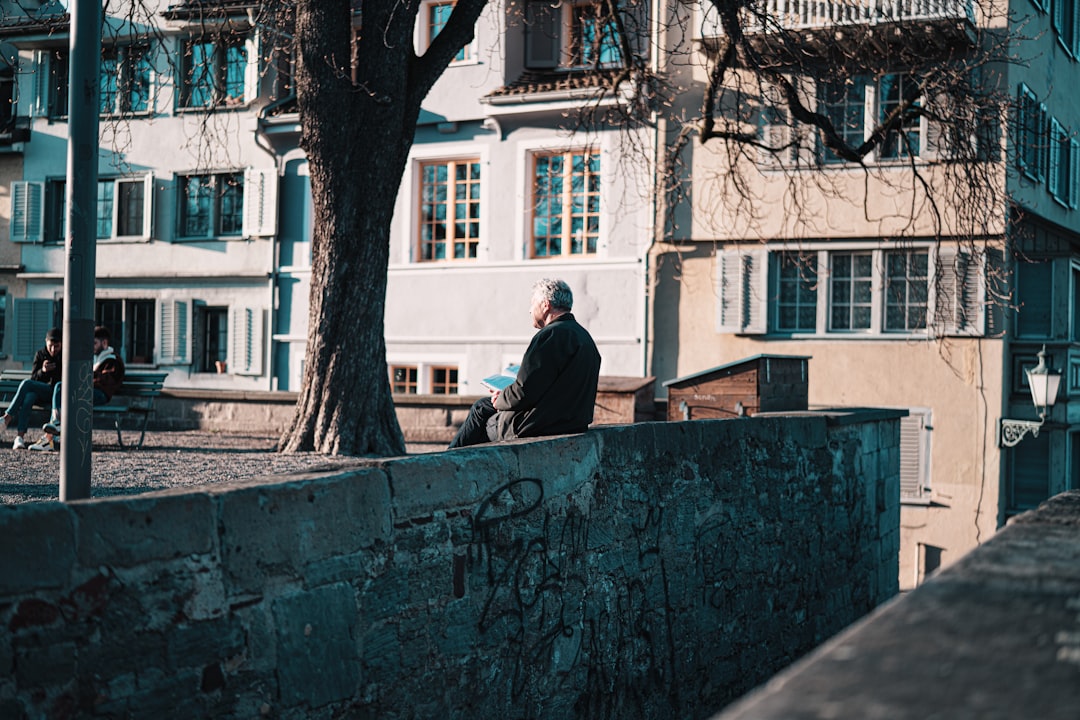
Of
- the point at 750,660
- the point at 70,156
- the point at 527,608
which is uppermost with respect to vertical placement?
the point at 70,156

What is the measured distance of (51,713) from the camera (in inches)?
149

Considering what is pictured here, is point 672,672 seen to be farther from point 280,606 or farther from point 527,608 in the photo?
point 280,606

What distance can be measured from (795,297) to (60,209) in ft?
48.8

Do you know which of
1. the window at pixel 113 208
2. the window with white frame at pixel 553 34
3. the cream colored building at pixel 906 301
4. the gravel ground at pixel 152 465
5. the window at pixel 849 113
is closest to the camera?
the gravel ground at pixel 152 465

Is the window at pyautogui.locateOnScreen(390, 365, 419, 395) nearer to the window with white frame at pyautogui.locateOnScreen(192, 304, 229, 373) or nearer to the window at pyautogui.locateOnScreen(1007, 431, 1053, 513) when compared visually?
the window with white frame at pyautogui.locateOnScreen(192, 304, 229, 373)

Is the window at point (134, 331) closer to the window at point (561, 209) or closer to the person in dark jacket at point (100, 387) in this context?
the window at point (561, 209)

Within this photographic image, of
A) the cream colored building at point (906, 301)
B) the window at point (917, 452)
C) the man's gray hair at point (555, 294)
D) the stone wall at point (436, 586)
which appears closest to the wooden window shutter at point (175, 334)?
the cream colored building at point (906, 301)

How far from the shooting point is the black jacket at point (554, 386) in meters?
6.85

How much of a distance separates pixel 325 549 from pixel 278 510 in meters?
0.31

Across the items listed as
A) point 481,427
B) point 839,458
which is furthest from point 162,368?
point 481,427

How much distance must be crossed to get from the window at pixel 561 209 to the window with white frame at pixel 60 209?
837 cm

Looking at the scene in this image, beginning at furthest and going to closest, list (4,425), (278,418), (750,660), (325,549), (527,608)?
(278,418)
(4,425)
(750,660)
(527,608)
(325,549)

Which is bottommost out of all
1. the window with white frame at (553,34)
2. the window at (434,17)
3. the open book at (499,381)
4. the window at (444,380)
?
the window at (444,380)

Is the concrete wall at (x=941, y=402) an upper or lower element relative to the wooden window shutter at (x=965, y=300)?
lower
